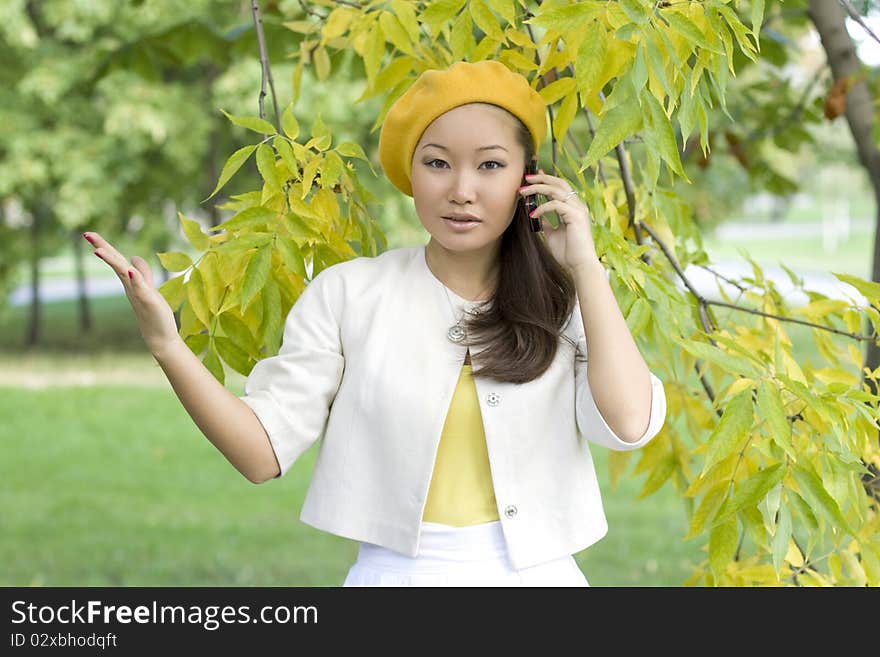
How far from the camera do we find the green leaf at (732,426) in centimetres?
185

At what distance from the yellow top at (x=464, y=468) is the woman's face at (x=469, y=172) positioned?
272 mm

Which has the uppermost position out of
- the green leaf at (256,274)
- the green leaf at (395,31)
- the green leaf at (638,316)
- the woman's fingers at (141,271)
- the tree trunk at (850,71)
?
the tree trunk at (850,71)

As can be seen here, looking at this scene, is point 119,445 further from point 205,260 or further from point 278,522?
point 205,260

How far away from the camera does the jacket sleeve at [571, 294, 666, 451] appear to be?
1.89m

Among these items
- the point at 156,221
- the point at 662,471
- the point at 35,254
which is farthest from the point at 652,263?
the point at 35,254

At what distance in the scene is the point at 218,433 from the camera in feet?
6.00

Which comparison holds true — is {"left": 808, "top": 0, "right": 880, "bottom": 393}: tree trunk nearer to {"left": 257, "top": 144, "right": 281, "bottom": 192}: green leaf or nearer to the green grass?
the green grass

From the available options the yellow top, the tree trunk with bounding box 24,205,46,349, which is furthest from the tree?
the tree trunk with bounding box 24,205,46,349

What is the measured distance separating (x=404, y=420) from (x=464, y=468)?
0.14 m

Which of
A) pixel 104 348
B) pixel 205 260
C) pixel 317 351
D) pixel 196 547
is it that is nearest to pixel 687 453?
pixel 317 351

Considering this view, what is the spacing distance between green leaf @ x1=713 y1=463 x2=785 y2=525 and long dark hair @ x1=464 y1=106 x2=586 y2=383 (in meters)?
0.36

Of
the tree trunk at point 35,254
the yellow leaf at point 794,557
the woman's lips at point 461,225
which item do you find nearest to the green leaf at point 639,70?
the woman's lips at point 461,225

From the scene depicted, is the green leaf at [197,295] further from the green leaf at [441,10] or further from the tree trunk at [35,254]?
the tree trunk at [35,254]

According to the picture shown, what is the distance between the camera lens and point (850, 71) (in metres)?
3.48
